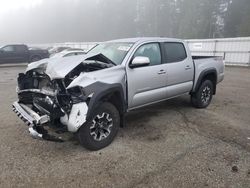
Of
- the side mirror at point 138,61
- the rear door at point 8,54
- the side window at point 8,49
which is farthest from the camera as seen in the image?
the side window at point 8,49

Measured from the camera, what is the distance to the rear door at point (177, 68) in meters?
4.95

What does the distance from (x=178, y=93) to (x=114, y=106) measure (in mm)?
1938

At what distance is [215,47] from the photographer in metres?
18.2

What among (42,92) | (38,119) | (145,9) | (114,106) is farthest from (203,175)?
(145,9)

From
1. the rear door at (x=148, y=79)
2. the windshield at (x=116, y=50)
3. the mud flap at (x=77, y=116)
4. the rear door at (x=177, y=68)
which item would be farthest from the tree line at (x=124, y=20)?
the mud flap at (x=77, y=116)

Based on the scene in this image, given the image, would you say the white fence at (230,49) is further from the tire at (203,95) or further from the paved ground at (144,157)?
the paved ground at (144,157)

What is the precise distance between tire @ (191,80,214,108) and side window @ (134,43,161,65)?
173cm

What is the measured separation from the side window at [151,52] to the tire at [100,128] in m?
1.28

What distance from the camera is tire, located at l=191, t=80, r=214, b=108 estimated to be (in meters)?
5.91

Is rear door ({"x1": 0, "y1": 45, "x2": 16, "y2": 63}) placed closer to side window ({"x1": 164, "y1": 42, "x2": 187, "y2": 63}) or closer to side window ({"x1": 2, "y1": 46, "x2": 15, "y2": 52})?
side window ({"x1": 2, "y1": 46, "x2": 15, "y2": 52})

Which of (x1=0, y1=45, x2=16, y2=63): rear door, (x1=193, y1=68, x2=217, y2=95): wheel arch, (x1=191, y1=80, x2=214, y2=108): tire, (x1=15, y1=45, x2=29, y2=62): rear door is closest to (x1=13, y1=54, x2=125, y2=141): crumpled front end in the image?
(x1=193, y1=68, x2=217, y2=95): wheel arch

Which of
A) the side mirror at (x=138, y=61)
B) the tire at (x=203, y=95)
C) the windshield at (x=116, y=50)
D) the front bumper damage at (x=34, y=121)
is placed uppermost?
the windshield at (x=116, y=50)

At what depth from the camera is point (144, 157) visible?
3.58 metres

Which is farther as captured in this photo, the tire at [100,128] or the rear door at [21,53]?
the rear door at [21,53]
